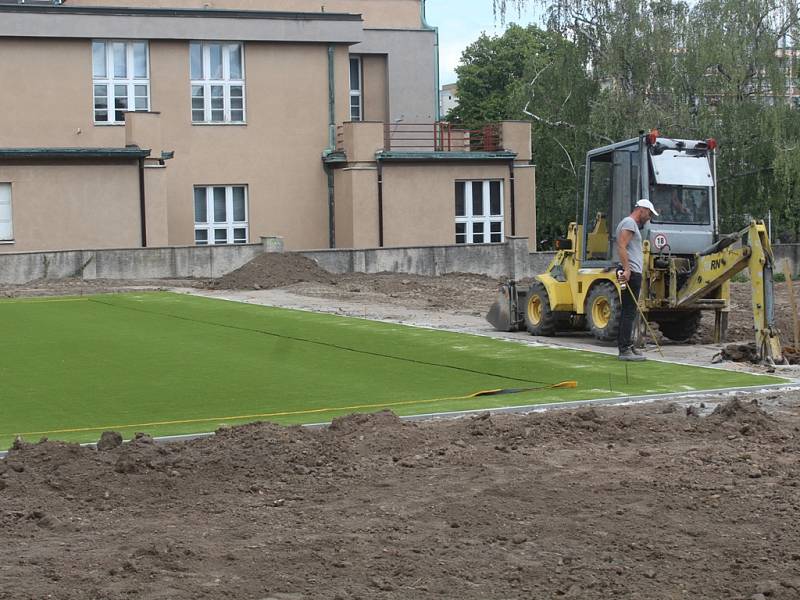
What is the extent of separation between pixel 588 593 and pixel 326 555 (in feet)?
4.96

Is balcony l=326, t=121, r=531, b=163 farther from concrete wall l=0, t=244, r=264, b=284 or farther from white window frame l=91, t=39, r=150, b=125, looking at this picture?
concrete wall l=0, t=244, r=264, b=284

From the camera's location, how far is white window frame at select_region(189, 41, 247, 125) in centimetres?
4059

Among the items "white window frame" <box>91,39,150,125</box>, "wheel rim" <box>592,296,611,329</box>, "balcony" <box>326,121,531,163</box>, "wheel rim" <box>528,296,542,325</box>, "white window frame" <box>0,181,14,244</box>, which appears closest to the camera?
"wheel rim" <box>592,296,611,329</box>

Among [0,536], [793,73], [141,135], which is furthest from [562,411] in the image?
[793,73]

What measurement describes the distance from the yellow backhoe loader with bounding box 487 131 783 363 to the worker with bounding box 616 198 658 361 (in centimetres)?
106

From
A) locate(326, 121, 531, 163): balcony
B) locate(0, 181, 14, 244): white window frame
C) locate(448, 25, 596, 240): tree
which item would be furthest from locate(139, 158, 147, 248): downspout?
locate(448, 25, 596, 240): tree

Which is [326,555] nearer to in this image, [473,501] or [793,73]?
[473,501]

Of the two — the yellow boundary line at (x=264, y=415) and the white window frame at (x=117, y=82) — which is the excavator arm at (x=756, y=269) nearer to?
the yellow boundary line at (x=264, y=415)

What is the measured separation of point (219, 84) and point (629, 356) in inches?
1073

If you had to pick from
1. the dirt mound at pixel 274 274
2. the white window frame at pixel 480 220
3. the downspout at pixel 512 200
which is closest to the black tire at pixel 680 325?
the dirt mound at pixel 274 274

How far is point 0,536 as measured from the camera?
301 inches

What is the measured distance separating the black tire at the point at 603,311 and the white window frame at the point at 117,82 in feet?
80.5

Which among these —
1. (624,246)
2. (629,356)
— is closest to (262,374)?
(629,356)

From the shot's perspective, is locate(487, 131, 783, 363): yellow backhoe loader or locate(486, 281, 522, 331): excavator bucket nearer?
locate(487, 131, 783, 363): yellow backhoe loader
